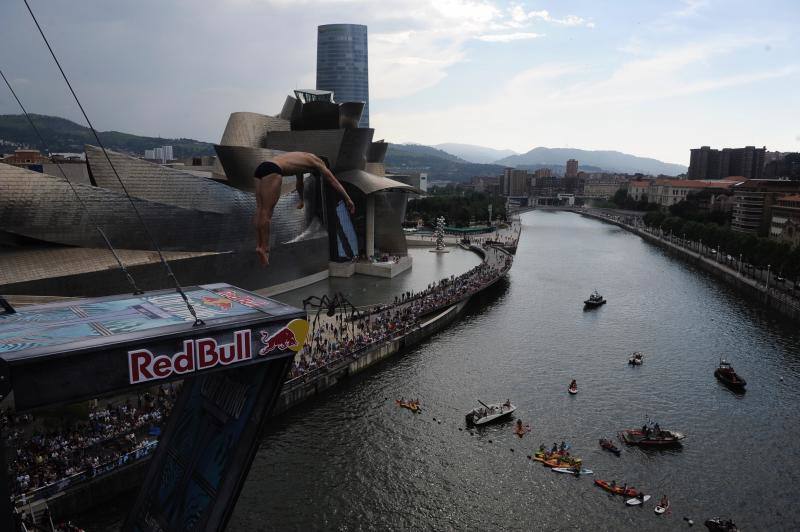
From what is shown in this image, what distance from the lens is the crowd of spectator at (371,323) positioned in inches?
Result: 1224

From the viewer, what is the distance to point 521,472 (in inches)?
891

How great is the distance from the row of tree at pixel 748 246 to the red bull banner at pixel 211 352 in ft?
172

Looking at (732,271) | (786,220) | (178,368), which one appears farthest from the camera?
(786,220)

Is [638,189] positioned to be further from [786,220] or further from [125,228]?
[125,228]

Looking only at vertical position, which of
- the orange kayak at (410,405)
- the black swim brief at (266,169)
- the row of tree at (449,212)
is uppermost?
the black swim brief at (266,169)

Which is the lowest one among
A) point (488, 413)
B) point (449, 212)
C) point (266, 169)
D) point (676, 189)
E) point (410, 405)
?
point (410, 405)

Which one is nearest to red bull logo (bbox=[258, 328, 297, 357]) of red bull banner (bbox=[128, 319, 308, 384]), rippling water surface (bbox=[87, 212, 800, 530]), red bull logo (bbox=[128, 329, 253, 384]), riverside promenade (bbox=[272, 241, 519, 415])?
red bull banner (bbox=[128, 319, 308, 384])

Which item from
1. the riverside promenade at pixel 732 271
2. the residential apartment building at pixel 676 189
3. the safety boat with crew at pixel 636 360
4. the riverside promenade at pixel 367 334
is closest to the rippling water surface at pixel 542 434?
the safety boat with crew at pixel 636 360

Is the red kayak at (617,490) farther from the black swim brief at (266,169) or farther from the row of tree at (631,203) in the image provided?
the row of tree at (631,203)

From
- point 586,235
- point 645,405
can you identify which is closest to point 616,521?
point 645,405

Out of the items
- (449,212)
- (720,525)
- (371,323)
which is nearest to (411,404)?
(371,323)

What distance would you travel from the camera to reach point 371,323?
124 ft

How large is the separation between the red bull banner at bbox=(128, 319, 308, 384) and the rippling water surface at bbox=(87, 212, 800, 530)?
995cm

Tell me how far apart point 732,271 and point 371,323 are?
46.6 m
